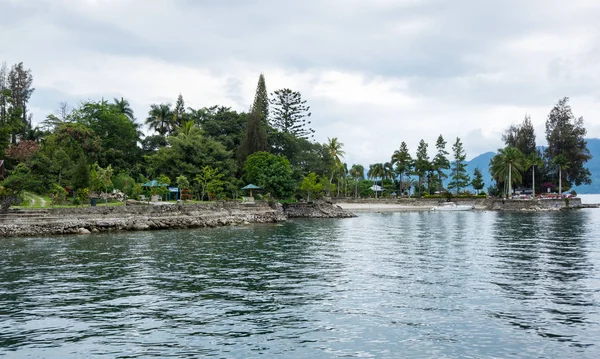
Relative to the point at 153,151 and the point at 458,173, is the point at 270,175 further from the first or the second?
the point at 458,173

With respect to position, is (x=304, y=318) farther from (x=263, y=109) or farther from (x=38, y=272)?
(x=263, y=109)

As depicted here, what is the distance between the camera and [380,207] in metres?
100

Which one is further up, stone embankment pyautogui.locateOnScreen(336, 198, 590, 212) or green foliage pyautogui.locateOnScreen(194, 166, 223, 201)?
green foliage pyautogui.locateOnScreen(194, 166, 223, 201)

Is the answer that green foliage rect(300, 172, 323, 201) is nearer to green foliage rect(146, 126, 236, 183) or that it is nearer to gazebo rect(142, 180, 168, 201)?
green foliage rect(146, 126, 236, 183)

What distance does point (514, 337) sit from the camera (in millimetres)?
13211

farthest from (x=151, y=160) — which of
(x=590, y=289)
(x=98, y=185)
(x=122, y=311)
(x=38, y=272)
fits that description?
(x=590, y=289)

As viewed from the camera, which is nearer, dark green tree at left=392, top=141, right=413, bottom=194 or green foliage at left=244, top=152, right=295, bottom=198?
green foliage at left=244, top=152, right=295, bottom=198

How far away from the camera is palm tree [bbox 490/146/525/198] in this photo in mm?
105438

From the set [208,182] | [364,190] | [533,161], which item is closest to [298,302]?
[208,182]

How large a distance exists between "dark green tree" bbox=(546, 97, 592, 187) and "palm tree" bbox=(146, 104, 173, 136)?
93.6 metres

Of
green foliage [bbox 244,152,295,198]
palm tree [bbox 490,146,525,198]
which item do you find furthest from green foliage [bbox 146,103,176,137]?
palm tree [bbox 490,146,525,198]

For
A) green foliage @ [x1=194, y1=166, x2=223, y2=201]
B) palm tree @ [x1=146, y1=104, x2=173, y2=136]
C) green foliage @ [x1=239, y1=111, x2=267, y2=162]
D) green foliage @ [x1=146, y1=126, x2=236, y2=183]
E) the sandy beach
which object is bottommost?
the sandy beach

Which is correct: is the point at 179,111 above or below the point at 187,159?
above

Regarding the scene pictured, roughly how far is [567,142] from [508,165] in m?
24.7
